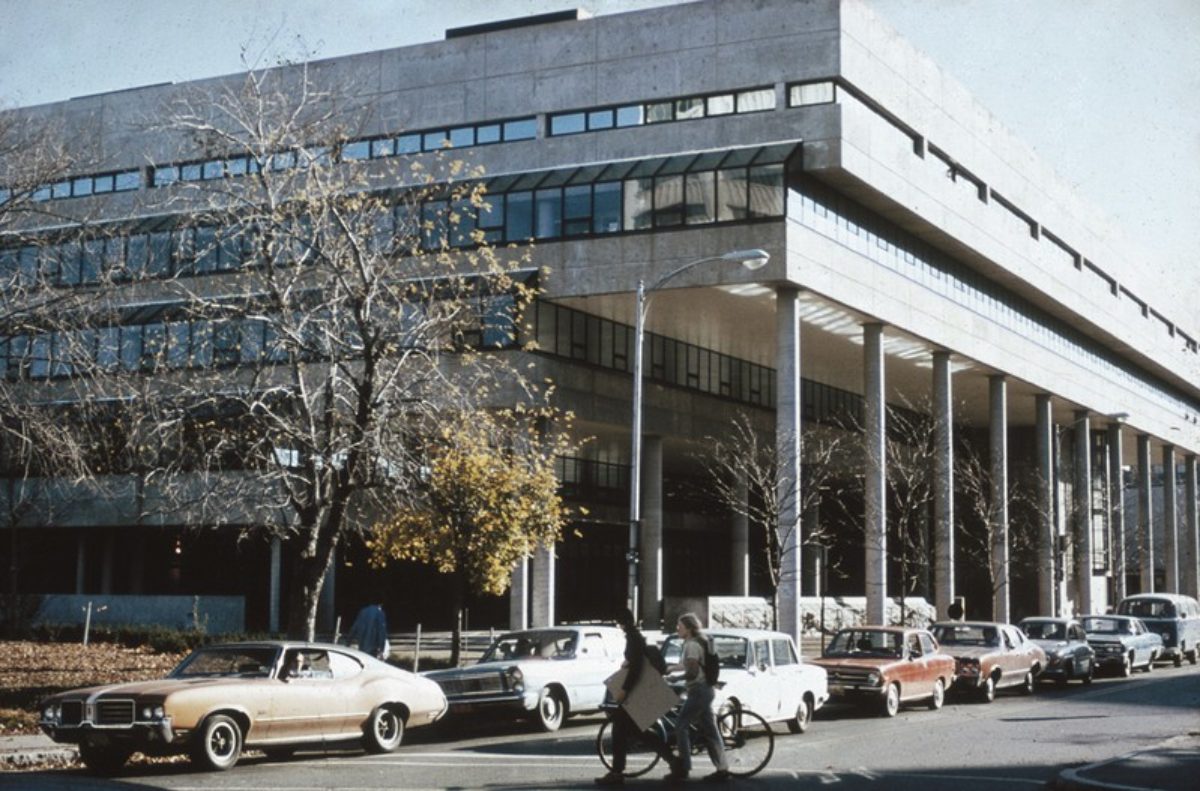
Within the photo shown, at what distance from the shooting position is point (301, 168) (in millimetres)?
25500

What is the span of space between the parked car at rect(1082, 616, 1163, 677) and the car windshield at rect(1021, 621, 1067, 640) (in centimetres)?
225

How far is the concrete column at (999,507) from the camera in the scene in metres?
55.7

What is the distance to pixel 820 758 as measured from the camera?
1748cm

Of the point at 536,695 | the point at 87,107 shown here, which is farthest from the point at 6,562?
the point at 536,695

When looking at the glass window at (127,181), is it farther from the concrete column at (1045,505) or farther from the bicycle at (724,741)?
the bicycle at (724,741)

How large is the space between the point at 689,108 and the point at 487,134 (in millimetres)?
6687

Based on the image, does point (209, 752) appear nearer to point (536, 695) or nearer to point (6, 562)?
point (536, 695)

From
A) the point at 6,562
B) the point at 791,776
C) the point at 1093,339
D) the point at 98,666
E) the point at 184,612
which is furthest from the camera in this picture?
the point at 1093,339

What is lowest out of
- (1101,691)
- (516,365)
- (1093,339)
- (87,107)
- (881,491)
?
(1101,691)

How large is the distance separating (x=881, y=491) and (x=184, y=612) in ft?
73.6

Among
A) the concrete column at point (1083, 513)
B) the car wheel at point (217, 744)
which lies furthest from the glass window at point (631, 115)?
the concrete column at point (1083, 513)

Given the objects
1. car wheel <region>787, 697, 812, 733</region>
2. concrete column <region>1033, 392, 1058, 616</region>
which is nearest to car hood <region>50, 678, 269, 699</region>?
car wheel <region>787, 697, 812, 733</region>

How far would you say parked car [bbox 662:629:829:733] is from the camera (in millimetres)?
19828

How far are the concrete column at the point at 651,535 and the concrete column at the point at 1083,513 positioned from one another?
2512 centimetres
